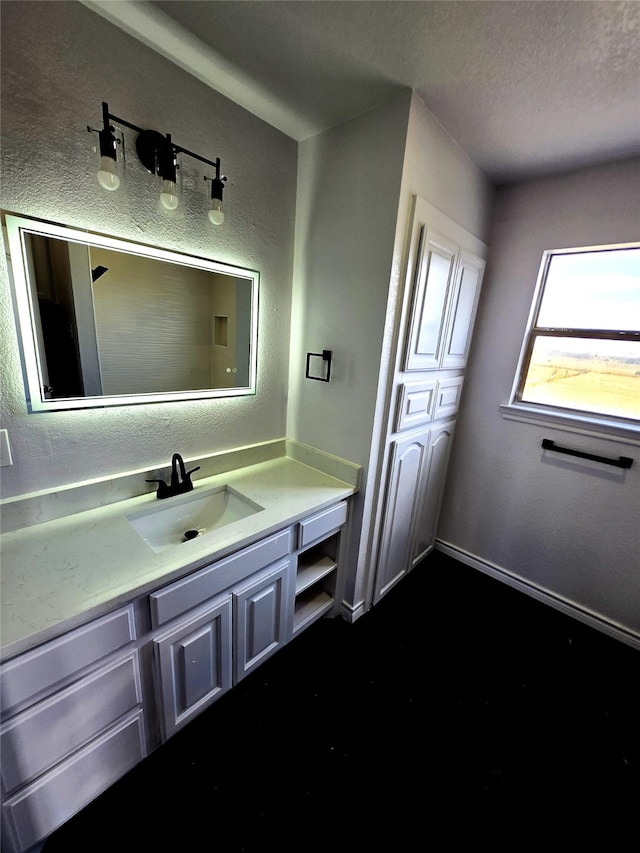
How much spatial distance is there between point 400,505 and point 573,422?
41.5 inches

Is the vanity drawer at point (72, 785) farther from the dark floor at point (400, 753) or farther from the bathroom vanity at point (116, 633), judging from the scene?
the dark floor at point (400, 753)

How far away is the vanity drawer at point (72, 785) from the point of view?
0.84 metres

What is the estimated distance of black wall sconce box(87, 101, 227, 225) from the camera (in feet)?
3.24

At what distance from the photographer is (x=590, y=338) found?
1759 millimetres

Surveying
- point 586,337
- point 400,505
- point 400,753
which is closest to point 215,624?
point 400,753

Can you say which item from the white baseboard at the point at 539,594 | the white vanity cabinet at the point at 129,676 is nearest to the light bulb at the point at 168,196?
the white vanity cabinet at the point at 129,676

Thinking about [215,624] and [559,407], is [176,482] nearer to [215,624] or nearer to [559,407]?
[215,624]

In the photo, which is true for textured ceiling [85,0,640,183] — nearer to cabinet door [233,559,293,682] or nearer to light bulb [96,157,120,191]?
light bulb [96,157,120,191]

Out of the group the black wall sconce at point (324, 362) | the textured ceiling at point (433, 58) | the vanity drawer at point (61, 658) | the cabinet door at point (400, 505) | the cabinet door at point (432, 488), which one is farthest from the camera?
the cabinet door at point (432, 488)

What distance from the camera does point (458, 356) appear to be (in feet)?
6.43

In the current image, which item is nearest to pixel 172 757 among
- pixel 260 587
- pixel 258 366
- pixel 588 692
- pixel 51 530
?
pixel 260 587

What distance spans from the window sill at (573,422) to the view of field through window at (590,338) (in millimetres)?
60

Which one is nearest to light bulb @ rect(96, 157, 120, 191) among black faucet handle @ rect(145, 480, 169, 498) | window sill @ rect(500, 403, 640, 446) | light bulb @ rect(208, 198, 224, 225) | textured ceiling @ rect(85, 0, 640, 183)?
light bulb @ rect(208, 198, 224, 225)

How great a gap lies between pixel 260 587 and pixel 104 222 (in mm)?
1445
